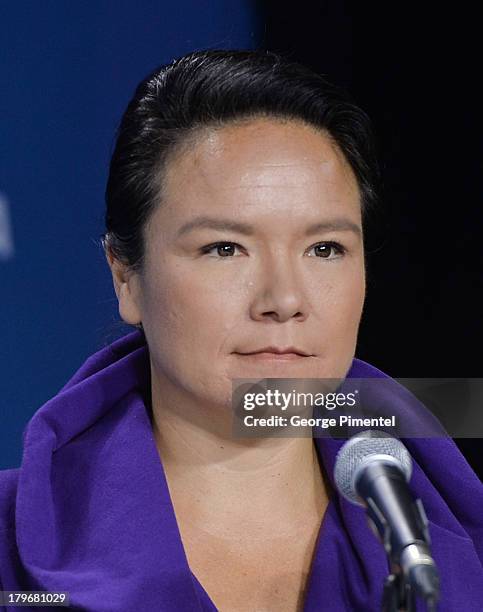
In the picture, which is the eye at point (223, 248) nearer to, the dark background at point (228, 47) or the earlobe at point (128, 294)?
the earlobe at point (128, 294)

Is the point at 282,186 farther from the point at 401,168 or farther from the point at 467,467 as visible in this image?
the point at 401,168

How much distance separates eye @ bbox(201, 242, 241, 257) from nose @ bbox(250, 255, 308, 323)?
4 cm

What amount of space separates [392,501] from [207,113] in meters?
0.51

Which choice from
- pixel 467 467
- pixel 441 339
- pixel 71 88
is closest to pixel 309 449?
pixel 467 467

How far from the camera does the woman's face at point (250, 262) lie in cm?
108

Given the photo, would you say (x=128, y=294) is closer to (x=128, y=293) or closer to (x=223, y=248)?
(x=128, y=293)

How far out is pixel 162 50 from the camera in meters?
1.47

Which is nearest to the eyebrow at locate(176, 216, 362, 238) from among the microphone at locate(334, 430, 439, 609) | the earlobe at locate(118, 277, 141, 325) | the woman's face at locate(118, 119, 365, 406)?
the woman's face at locate(118, 119, 365, 406)

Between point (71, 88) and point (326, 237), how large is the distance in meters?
0.44

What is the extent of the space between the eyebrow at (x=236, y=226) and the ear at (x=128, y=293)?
9 cm

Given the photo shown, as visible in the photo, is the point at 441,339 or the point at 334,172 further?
the point at 441,339

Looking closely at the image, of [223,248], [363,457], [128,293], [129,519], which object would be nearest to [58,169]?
[128,293]

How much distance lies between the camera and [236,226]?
110 cm

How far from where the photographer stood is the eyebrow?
1098mm
